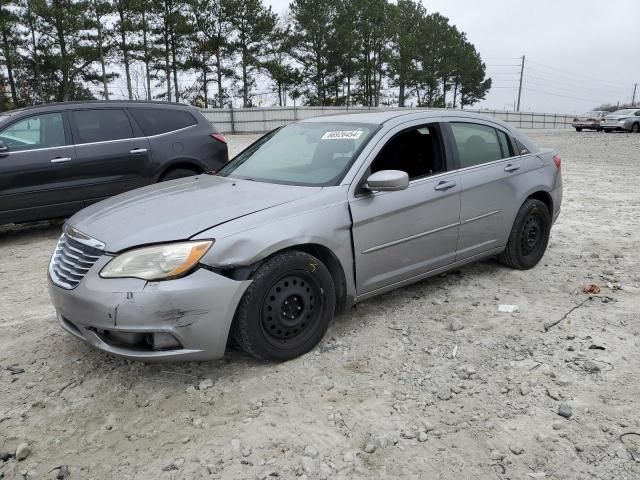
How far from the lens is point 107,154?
6.79m

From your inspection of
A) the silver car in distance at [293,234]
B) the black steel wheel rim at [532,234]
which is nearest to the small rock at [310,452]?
the silver car in distance at [293,234]

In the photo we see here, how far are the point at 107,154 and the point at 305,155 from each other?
3.74m

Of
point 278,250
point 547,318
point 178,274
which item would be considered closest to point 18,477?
point 178,274

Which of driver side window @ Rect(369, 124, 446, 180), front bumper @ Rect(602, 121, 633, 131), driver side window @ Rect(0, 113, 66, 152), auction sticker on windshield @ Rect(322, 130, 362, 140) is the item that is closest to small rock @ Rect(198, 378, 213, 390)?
driver side window @ Rect(369, 124, 446, 180)

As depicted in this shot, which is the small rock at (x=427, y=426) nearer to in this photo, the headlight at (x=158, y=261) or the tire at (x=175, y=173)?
the headlight at (x=158, y=261)

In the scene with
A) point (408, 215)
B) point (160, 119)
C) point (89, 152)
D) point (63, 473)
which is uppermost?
point (160, 119)

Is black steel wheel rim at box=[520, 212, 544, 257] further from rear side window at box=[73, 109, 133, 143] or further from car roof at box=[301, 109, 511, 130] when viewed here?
rear side window at box=[73, 109, 133, 143]

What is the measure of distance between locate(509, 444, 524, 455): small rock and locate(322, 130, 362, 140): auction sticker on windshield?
7.60 feet

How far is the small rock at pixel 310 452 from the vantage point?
8.37 ft

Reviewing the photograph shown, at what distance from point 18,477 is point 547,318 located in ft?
11.5

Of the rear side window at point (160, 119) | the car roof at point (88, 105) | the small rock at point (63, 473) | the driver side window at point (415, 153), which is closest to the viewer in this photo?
the small rock at point (63, 473)

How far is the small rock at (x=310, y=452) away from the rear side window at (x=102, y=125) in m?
5.48

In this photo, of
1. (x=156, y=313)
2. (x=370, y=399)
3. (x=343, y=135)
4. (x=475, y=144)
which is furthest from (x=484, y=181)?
(x=156, y=313)

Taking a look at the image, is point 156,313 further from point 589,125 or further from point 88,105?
point 589,125
